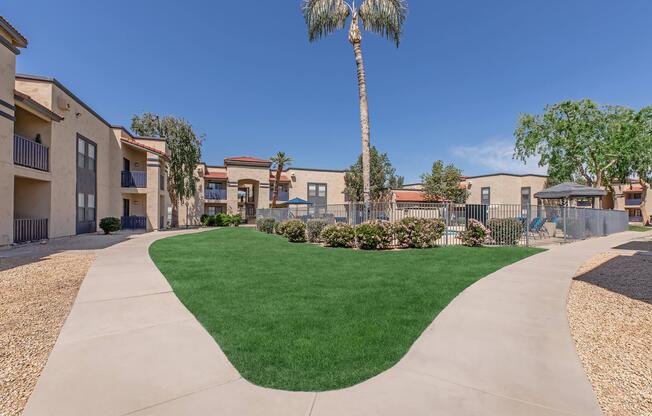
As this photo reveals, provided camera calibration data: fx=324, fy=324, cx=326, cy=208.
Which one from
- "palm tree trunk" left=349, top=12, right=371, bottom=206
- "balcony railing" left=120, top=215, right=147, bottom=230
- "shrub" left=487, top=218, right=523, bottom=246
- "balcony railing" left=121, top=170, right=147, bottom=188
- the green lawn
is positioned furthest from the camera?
"balcony railing" left=120, top=215, right=147, bottom=230

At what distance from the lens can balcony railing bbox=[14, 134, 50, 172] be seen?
531 inches

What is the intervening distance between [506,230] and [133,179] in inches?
948

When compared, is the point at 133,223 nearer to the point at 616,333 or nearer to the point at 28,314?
the point at 28,314

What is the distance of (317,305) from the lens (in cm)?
526

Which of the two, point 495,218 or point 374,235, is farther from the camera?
point 495,218

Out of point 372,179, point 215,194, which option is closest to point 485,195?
point 372,179

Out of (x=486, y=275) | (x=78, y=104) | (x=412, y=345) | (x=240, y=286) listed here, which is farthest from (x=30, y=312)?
(x=78, y=104)

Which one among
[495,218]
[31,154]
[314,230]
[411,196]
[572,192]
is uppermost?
[31,154]

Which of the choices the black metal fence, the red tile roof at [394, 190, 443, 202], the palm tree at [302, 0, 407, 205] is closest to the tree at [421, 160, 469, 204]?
the red tile roof at [394, 190, 443, 202]

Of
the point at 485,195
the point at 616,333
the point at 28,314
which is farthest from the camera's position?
the point at 485,195

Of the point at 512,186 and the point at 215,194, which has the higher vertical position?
the point at 512,186

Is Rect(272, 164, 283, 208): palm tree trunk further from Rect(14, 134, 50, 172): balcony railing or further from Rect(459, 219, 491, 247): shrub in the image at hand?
Rect(459, 219, 491, 247): shrub

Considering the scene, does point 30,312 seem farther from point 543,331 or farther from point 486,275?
point 486,275

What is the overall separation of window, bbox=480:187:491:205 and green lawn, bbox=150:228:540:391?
34.4 m
